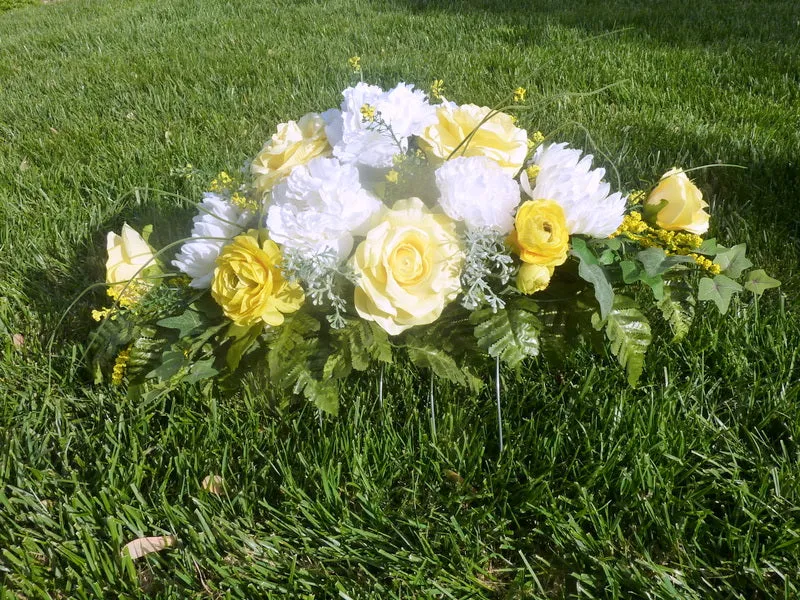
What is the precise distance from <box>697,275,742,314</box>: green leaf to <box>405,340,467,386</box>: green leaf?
607 mm

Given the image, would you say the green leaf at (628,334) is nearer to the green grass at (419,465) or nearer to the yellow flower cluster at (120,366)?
the green grass at (419,465)

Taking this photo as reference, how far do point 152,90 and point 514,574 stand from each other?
3813mm

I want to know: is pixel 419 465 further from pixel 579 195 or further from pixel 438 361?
pixel 579 195

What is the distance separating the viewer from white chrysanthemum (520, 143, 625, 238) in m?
1.30

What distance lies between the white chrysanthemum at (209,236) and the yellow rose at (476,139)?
531 mm

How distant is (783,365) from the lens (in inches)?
62.5

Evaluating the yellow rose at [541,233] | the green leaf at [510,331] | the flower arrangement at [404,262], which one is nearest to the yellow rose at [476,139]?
the flower arrangement at [404,262]

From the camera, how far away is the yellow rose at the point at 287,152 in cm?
157

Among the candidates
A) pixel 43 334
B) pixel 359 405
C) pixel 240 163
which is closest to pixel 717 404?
pixel 359 405

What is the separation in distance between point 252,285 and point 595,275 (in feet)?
2.49

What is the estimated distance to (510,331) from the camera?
1.36m

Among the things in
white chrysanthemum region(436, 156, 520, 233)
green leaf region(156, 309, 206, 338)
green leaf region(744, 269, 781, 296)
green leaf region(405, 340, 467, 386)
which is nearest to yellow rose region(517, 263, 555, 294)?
white chrysanthemum region(436, 156, 520, 233)

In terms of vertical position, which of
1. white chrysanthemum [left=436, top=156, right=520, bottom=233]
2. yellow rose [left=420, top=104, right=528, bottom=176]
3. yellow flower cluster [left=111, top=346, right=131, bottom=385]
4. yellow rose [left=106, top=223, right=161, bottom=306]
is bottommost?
yellow flower cluster [left=111, top=346, right=131, bottom=385]

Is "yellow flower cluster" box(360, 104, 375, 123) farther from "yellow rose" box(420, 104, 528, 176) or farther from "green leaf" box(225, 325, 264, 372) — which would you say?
"green leaf" box(225, 325, 264, 372)
